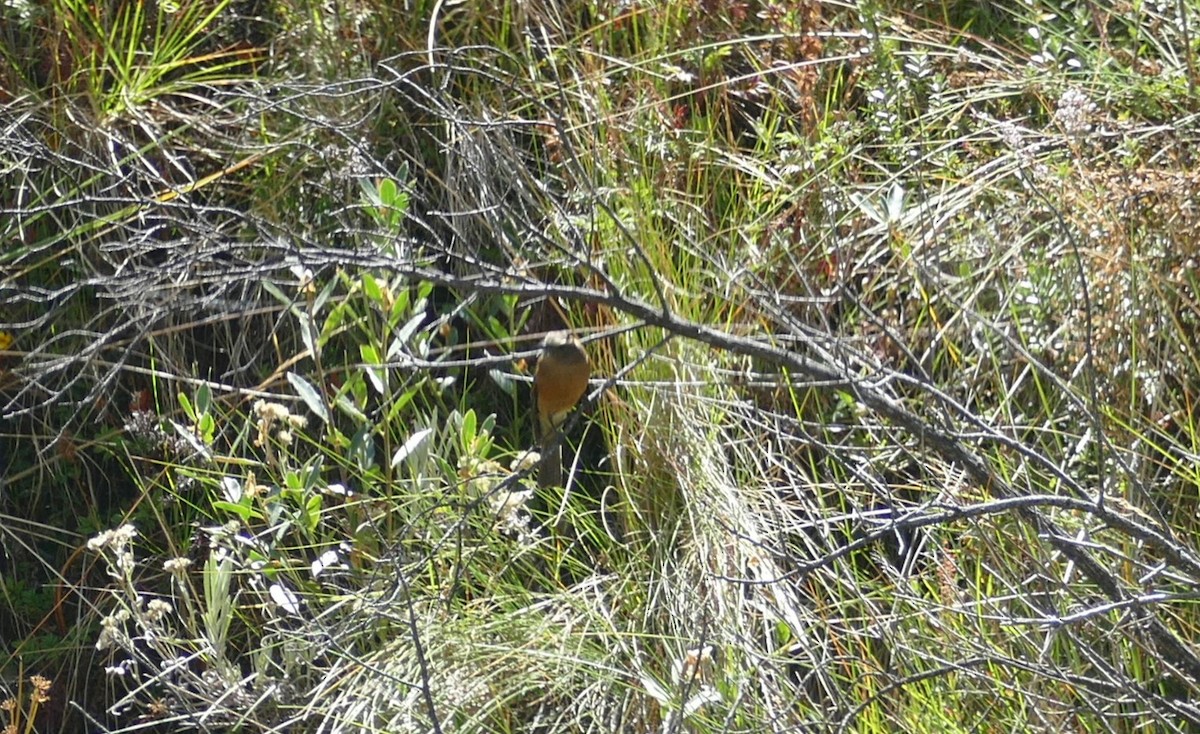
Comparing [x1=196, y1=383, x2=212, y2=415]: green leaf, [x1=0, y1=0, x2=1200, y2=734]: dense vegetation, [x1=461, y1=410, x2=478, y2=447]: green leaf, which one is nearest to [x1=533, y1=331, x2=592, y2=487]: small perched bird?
[x1=0, y1=0, x2=1200, y2=734]: dense vegetation

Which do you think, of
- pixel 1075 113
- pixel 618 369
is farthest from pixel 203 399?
pixel 1075 113

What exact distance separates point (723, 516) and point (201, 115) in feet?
6.10

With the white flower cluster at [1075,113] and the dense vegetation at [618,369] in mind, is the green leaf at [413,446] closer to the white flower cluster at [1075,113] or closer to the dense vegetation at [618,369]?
the dense vegetation at [618,369]

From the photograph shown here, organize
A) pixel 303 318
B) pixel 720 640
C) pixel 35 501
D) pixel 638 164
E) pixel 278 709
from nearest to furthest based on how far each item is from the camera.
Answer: pixel 720 640
pixel 303 318
pixel 278 709
pixel 638 164
pixel 35 501

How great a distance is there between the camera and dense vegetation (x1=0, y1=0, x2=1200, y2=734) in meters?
2.51

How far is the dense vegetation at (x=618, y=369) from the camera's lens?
98.7 inches

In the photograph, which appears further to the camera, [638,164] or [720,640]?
[638,164]

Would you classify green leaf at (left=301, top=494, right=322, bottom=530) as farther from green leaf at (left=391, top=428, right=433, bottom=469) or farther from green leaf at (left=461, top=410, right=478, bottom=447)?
green leaf at (left=461, top=410, right=478, bottom=447)

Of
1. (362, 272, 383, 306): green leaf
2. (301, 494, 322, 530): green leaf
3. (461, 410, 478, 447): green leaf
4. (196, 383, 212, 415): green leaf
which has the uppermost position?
(362, 272, 383, 306): green leaf

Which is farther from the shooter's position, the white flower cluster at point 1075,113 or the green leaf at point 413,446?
the green leaf at point 413,446

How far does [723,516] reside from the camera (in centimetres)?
287

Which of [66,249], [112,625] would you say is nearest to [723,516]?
[112,625]

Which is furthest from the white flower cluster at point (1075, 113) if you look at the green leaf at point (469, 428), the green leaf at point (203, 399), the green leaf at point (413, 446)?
the green leaf at point (203, 399)

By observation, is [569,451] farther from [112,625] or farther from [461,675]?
[112,625]
